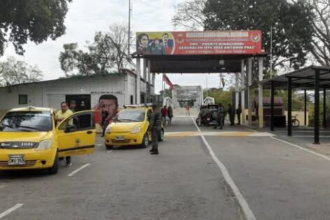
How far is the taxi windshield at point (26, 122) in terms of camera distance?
1238cm

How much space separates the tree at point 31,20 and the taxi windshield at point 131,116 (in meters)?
9.13

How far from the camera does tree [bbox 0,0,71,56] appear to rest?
1040 inches

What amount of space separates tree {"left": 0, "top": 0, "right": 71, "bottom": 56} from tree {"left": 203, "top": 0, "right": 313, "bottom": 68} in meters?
24.3

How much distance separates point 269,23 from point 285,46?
11.9ft

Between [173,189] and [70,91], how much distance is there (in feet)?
80.3

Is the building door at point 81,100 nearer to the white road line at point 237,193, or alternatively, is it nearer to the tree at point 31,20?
the tree at point 31,20

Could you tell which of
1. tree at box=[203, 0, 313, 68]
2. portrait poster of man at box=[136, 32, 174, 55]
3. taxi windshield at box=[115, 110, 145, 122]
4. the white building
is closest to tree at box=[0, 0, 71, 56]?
the white building

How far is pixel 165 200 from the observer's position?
8719 mm

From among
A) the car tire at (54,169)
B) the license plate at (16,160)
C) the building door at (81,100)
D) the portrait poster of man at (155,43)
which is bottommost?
the car tire at (54,169)

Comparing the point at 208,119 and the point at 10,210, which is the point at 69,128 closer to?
the point at 10,210

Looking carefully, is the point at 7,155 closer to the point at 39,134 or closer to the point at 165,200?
the point at 39,134

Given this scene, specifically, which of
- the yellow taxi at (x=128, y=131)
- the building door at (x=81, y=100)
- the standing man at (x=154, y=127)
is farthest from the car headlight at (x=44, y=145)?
the building door at (x=81, y=100)

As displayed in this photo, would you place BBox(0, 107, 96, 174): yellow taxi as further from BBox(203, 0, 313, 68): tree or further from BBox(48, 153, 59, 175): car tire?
BBox(203, 0, 313, 68): tree

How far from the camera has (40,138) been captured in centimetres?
1158
